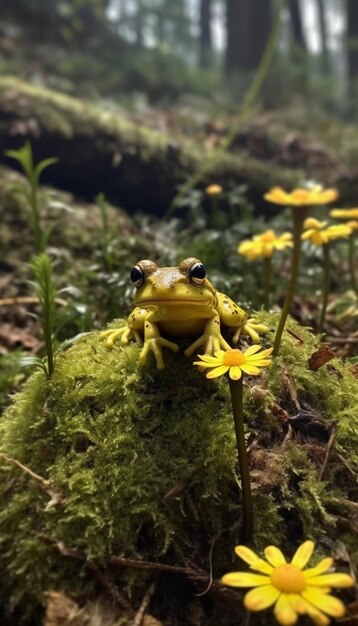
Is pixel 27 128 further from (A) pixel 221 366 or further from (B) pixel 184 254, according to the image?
(A) pixel 221 366

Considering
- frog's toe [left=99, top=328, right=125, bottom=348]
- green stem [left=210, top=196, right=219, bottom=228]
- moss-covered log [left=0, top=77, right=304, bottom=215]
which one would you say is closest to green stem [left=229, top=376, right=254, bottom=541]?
frog's toe [left=99, top=328, right=125, bottom=348]

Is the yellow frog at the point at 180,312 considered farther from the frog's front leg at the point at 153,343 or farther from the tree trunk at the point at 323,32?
the tree trunk at the point at 323,32

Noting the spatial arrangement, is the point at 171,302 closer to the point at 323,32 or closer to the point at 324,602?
the point at 324,602

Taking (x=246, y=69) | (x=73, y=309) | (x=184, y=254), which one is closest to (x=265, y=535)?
(x=73, y=309)

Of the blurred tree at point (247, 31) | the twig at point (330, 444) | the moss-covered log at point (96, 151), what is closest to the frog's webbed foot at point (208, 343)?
the twig at point (330, 444)

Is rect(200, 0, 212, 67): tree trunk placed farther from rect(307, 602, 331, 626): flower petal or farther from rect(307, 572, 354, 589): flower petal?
rect(307, 602, 331, 626): flower petal

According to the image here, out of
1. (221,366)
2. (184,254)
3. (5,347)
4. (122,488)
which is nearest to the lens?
(221,366)
